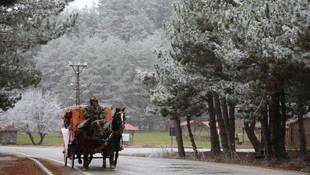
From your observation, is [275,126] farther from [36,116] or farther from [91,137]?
[36,116]

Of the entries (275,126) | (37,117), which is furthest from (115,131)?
(37,117)

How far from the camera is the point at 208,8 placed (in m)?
20.3

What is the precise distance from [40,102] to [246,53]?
50.3 m

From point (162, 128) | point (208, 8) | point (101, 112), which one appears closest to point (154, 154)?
point (208, 8)

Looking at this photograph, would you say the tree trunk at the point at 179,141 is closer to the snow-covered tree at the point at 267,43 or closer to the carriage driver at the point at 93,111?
the snow-covered tree at the point at 267,43

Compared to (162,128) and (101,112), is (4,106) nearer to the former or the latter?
(101,112)

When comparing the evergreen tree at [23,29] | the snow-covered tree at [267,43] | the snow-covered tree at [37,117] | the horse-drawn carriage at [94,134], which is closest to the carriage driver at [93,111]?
the horse-drawn carriage at [94,134]

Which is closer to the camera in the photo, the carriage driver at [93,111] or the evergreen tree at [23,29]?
the carriage driver at [93,111]

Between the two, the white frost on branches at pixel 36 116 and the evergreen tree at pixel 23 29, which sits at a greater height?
the evergreen tree at pixel 23 29

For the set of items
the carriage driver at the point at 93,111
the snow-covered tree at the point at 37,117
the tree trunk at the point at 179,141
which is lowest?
the tree trunk at the point at 179,141

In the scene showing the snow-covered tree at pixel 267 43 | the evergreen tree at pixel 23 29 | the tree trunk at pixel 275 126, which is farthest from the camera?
the evergreen tree at pixel 23 29

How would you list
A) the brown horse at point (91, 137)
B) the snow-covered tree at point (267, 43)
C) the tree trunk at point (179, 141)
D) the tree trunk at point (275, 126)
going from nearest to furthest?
the snow-covered tree at point (267, 43), the brown horse at point (91, 137), the tree trunk at point (275, 126), the tree trunk at point (179, 141)

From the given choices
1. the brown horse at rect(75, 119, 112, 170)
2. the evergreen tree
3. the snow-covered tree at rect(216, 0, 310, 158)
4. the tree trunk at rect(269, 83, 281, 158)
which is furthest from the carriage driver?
the evergreen tree

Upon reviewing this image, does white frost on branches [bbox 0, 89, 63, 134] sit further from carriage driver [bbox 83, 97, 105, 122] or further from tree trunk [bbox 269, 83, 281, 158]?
carriage driver [bbox 83, 97, 105, 122]
